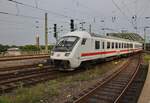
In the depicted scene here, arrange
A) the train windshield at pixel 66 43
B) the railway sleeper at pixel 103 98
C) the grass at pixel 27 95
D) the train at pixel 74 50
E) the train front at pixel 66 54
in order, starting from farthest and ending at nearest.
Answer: the train windshield at pixel 66 43 → the train at pixel 74 50 → the train front at pixel 66 54 → the railway sleeper at pixel 103 98 → the grass at pixel 27 95

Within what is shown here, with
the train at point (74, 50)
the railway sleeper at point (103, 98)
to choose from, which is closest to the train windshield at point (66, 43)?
the train at point (74, 50)

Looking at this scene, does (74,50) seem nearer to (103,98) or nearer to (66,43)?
(66,43)

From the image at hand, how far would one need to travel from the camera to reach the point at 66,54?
48.1ft

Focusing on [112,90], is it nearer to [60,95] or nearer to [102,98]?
[102,98]

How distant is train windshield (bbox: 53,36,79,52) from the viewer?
49.3ft

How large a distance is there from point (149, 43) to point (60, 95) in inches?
3495

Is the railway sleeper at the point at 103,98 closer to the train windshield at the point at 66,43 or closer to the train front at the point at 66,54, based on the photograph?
the train front at the point at 66,54

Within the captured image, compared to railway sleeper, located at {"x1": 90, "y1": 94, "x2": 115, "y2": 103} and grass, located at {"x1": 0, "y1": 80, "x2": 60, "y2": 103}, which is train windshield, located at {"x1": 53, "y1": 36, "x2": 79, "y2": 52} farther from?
railway sleeper, located at {"x1": 90, "y1": 94, "x2": 115, "y2": 103}

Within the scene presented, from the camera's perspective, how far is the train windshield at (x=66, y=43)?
1502 centimetres

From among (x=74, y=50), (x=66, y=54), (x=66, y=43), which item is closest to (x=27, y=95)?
(x=66, y=54)

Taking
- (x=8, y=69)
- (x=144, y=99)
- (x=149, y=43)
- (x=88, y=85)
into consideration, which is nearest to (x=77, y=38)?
(x=88, y=85)

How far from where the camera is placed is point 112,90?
35.3ft

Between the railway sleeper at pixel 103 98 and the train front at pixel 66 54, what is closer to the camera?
the railway sleeper at pixel 103 98

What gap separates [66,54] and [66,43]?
1.19m
